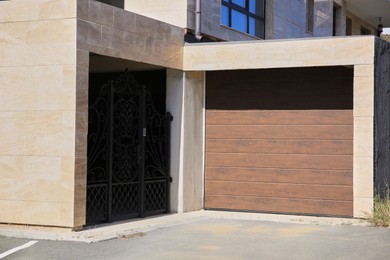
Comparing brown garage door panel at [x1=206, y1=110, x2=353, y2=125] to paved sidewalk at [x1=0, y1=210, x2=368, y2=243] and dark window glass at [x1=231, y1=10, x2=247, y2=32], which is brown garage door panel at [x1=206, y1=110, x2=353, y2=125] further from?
dark window glass at [x1=231, y1=10, x2=247, y2=32]

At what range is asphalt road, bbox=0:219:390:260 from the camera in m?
9.19

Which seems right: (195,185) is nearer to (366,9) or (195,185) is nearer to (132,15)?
(132,15)

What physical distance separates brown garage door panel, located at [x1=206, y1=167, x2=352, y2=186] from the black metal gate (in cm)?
118

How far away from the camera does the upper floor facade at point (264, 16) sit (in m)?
15.3

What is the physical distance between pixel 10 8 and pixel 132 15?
2.24 m

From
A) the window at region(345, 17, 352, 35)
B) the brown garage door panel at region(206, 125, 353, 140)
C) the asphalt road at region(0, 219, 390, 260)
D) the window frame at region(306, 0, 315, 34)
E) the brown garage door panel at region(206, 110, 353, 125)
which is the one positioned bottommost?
the asphalt road at region(0, 219, 390, 260)

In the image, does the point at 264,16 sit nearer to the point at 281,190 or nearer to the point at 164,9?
the point at 164,9

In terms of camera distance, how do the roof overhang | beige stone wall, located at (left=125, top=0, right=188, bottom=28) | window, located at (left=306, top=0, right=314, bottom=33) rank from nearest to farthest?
beige stone wall, located at (left=125, top=0, right=188, bottom=28) < window, located at (left=306, top=0, right=314, bottom=33) < the roof overhang

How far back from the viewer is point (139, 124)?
13.1m

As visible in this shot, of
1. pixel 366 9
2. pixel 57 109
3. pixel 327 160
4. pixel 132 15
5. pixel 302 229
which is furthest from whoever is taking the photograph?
pixel 366 9

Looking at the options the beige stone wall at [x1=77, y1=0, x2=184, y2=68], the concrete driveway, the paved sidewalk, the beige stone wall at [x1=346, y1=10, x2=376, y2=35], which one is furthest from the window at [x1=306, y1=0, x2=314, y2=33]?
the concrete driveway

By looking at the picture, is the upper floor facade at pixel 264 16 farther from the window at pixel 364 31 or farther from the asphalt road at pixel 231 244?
the asphalt road at pixel 231 244

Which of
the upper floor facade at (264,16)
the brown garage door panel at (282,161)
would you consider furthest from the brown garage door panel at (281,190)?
the upper floor facade at (264,16)

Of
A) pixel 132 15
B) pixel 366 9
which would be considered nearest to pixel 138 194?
pixel 132 15
